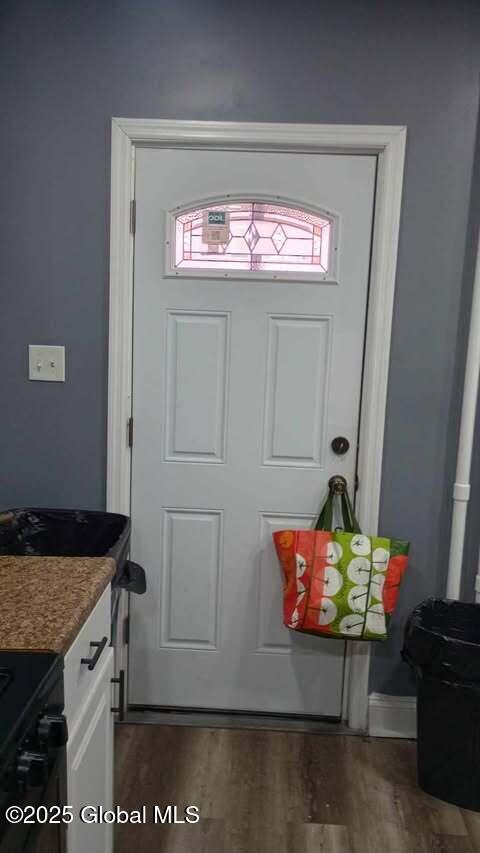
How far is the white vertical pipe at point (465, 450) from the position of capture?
2008 mm

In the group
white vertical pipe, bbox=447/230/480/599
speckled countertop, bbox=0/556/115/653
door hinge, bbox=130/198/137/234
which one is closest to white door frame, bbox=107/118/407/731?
door hinge, bbox=130/198/137/234

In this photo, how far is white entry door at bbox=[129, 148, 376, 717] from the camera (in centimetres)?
207

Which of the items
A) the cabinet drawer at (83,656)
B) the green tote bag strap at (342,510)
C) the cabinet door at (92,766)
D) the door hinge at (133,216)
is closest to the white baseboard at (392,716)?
the green tote bag strap at (342,510)

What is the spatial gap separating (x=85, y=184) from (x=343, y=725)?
209cm

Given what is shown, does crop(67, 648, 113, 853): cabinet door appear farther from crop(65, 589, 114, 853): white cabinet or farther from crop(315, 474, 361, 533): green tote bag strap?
crop(315, 474, 361, 533): green tote bag strap

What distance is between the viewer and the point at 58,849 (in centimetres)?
104

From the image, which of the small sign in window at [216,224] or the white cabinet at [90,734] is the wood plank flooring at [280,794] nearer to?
the white cabinet at [90,734]

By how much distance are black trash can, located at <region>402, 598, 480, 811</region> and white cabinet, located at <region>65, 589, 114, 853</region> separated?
3.07ft

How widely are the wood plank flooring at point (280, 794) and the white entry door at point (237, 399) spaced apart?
169 millimetres

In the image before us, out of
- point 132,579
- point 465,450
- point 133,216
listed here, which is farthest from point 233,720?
point 133,216

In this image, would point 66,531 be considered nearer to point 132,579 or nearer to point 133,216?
point 132,579

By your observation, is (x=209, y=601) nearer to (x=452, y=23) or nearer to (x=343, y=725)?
(x=343, y=725)

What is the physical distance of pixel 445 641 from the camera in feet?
5.83

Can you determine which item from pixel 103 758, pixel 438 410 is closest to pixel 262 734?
pixel 103 758
